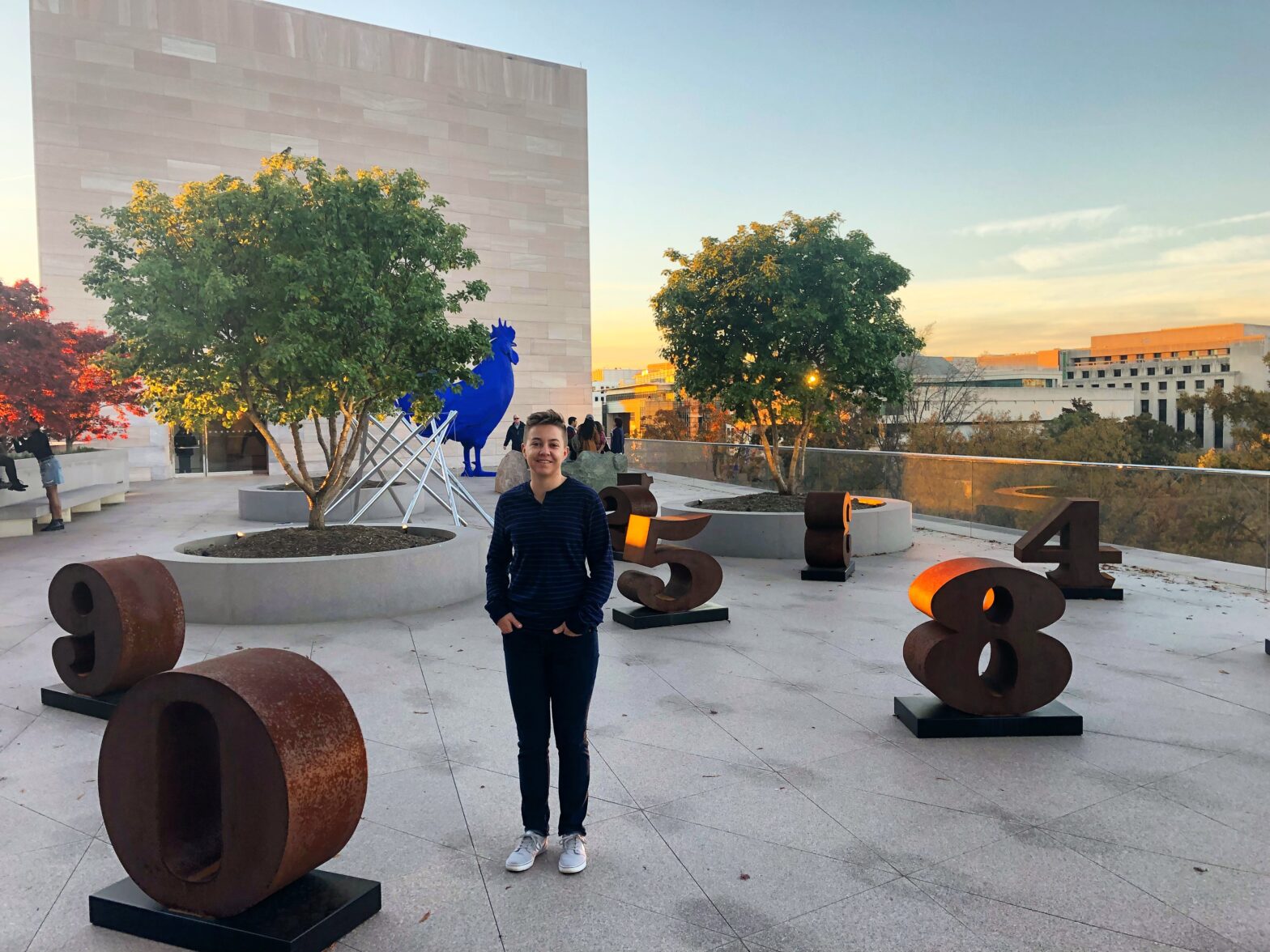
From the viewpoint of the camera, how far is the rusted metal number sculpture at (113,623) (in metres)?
5.28

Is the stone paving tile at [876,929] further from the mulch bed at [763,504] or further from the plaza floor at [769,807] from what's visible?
the mulch bed at [763,504]

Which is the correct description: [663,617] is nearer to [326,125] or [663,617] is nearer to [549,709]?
[549,709]

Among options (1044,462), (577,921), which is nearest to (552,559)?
(577,921)

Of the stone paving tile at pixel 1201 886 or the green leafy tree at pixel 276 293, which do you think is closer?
the stone paving tile at pixel 1201 886

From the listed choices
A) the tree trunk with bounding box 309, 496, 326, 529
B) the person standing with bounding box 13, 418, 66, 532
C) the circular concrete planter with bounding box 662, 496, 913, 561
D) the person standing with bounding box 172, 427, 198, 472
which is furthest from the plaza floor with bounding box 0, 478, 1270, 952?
the person standing with bounding box 172, 427, 198, 472

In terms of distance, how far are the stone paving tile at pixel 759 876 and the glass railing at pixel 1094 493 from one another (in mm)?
8708

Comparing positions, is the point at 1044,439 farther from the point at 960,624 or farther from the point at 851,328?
the point at 960,624

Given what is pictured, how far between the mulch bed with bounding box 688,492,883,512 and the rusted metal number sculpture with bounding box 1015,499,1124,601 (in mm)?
3094

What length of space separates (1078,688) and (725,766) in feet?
9.72

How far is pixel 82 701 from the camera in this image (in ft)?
17.7

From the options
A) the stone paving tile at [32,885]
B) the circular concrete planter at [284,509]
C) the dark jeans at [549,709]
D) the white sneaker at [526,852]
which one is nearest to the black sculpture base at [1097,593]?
the dark jeans at [549,709]

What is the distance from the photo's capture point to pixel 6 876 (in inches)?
135

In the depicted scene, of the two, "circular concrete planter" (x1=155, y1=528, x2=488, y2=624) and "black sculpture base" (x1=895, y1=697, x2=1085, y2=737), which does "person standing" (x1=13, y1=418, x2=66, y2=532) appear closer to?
"circular concrete planter" (x1=155, y1=528, x2=488, y2=624)

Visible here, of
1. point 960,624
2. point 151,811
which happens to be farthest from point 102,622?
point 960,624
